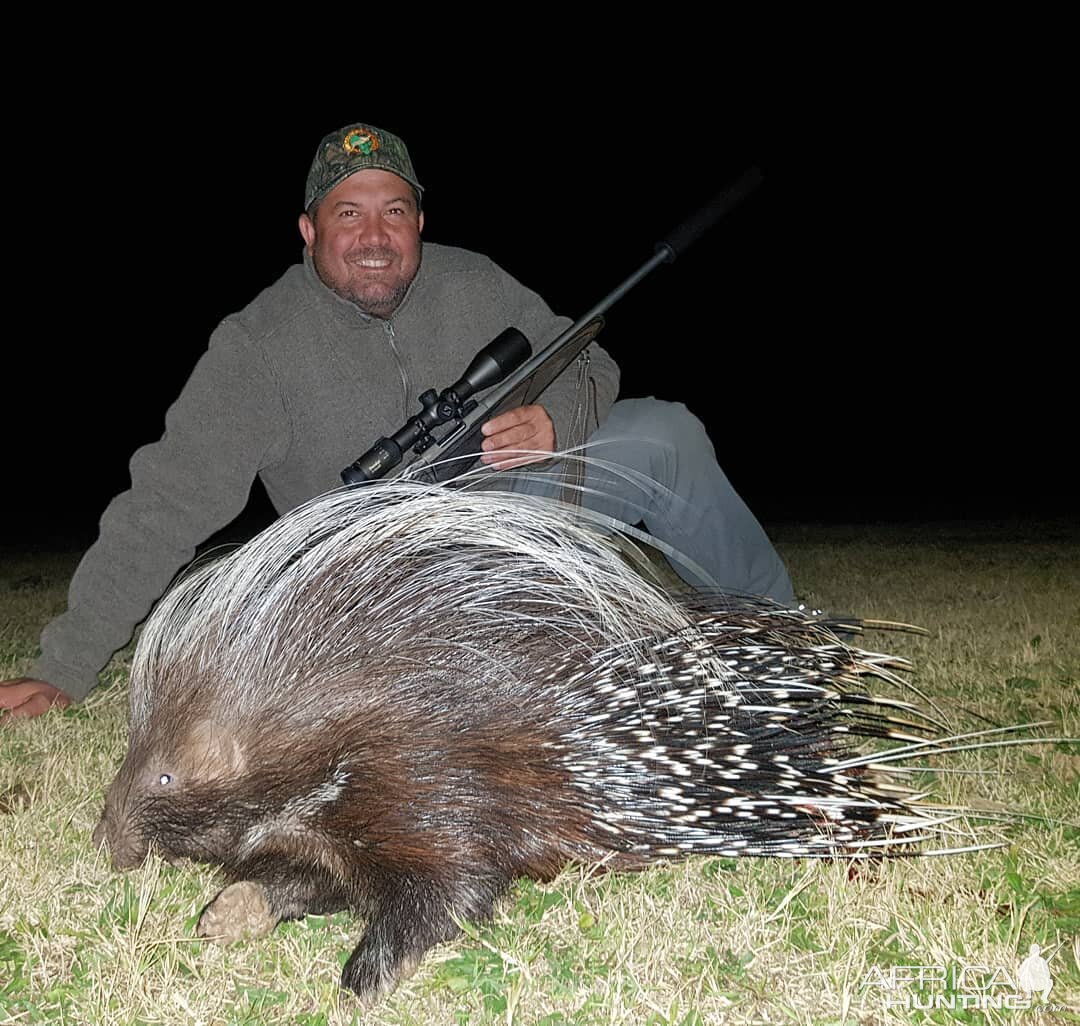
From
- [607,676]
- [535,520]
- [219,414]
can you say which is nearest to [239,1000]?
[607,676]

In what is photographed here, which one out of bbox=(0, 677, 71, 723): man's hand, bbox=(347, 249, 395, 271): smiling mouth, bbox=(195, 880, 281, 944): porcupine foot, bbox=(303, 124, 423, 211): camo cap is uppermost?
bbox=(303, 124, 423, 211): camo cap

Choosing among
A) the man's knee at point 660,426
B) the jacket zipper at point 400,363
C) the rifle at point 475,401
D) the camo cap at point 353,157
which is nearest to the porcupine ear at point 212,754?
the rifle at point 475,401

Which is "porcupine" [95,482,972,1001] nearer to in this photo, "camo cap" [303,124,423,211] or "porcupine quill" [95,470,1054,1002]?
"porcupine quill" [95,470,1054,1002]

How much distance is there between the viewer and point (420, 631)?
7.43 ft

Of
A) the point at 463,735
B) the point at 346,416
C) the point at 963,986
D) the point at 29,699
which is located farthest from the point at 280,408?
the point at 963,986

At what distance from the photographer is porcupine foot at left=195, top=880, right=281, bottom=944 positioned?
2.00m

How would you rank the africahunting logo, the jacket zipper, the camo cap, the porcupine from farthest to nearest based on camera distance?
the jacket zipper → the camo cap → the porcupine → the africahunting logo

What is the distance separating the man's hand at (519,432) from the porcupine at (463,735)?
0.75 m

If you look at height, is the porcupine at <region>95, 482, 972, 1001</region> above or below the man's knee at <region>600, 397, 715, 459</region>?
below

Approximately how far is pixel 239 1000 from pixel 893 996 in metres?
1.10

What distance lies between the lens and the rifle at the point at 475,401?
3.01 meters

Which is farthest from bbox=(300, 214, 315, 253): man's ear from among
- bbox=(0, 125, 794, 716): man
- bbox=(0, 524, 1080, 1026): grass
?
bbox=(0, 524, 1080, 1026): grass

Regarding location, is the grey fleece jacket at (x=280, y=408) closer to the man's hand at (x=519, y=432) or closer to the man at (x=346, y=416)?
the man at (x=346, y=416)

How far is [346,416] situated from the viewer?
3471mm
